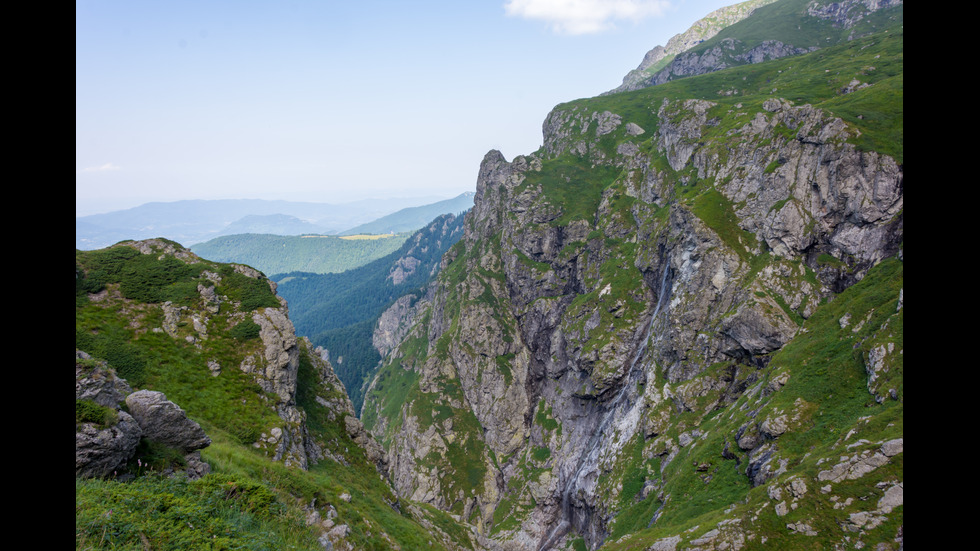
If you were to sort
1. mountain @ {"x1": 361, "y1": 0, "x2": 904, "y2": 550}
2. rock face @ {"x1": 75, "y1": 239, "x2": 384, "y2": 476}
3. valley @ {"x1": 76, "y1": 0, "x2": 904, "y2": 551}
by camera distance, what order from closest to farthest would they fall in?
rock face @ {"x1": 75, "y1": 239, "x2": 384, "y2": 476}, valley @ {"x1": 76, "y1": 0, "x2": 904, "y2": 551}, mountain @ {"x1": 361, "y1": 0, "x2": 904, "y2": 550}

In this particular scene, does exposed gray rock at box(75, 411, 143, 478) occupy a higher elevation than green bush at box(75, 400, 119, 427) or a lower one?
lower

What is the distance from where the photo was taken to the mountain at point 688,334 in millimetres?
42594

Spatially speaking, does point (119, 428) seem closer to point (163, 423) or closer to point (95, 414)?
point (95, 414)

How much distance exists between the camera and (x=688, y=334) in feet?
Answer: 270

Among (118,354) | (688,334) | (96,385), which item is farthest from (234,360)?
(688,334)

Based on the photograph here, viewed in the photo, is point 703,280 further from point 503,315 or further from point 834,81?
point 503,315

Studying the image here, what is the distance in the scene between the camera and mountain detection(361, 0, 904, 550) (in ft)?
140

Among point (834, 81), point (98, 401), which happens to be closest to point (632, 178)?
point (834, 81)

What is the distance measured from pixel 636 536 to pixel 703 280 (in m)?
49.9

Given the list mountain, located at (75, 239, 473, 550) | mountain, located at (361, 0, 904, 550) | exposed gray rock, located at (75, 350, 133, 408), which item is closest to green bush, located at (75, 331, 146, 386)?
mountain, located at (75, 239, 473, 550)

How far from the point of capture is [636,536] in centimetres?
5084

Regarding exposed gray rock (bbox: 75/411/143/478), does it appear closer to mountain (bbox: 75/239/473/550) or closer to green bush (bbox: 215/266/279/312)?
Result: mountain (bbox: 75/239/473/550)

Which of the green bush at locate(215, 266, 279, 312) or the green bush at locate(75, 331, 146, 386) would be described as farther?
the green bush at locate(215, 266, 279, 312)

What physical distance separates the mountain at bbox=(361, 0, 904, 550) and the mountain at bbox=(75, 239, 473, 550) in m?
24.3
